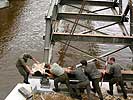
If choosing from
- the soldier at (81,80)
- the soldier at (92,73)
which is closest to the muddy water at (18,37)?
the soldier at (81,80)

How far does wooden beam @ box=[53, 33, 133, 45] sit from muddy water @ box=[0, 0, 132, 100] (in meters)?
2.82

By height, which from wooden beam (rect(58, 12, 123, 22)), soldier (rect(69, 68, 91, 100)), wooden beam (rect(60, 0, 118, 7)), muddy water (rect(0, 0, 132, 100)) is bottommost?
muddy water (rect(0, 0, 132, 100))

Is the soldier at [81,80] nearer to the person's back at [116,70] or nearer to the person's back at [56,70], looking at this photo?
the person's back at [56,70]

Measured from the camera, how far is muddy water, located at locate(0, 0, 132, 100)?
15.0 m

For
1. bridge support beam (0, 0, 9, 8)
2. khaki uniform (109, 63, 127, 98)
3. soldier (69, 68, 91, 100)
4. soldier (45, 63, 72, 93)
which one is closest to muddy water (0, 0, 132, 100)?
bridge support beam (0, 0, 9, 8)

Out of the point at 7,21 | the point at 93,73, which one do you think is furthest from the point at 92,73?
the point at 7,21

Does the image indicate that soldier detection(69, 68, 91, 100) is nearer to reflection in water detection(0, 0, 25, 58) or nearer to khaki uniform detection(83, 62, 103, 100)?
khaki uniform detection(83, 62, 103, 100)

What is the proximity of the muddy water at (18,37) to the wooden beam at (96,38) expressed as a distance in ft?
9.26

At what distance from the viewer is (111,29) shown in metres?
22.6

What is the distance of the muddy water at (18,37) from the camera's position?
1499 cm

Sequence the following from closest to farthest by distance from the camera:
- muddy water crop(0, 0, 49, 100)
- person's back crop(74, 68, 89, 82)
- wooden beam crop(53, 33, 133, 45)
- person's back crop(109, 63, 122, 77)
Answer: person's back crop(74, 68, 89, 82)
person's back crop(109, 63, 122, 77)
wooden beam crop(53, 33, 133, 45)
muddy water crop(0, 0, 49, 100)

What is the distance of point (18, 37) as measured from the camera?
20.1 meters

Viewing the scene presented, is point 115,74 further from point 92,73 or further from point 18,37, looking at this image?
point 18,37

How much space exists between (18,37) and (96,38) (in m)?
7.96
